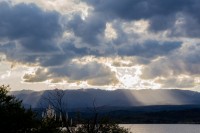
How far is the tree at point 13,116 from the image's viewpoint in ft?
225

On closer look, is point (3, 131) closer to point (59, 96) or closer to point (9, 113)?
point (9, 113)

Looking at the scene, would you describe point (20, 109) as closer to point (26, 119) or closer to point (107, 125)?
point (26, 119)

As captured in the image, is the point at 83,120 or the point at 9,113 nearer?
the point at 9,113

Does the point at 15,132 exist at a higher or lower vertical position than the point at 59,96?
lower

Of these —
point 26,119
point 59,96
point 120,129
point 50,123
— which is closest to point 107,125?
point 120,129

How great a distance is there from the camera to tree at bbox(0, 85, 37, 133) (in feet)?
225

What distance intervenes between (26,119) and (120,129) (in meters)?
22.7

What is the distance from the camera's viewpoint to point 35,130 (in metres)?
74.9

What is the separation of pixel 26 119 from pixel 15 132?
3.53m

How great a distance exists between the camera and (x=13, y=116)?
232 feet

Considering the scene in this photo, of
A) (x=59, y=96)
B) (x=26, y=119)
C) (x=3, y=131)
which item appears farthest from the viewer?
(x=26, y=119)

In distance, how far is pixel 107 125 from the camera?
273 ft

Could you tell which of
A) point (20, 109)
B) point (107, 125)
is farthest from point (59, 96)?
point (107, 125)

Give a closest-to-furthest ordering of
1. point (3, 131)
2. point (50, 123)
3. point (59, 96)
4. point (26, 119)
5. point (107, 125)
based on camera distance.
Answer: point (59, 96) → point (3, 131) → point (26, 119) → point (50, 123) → point (107, 125)
